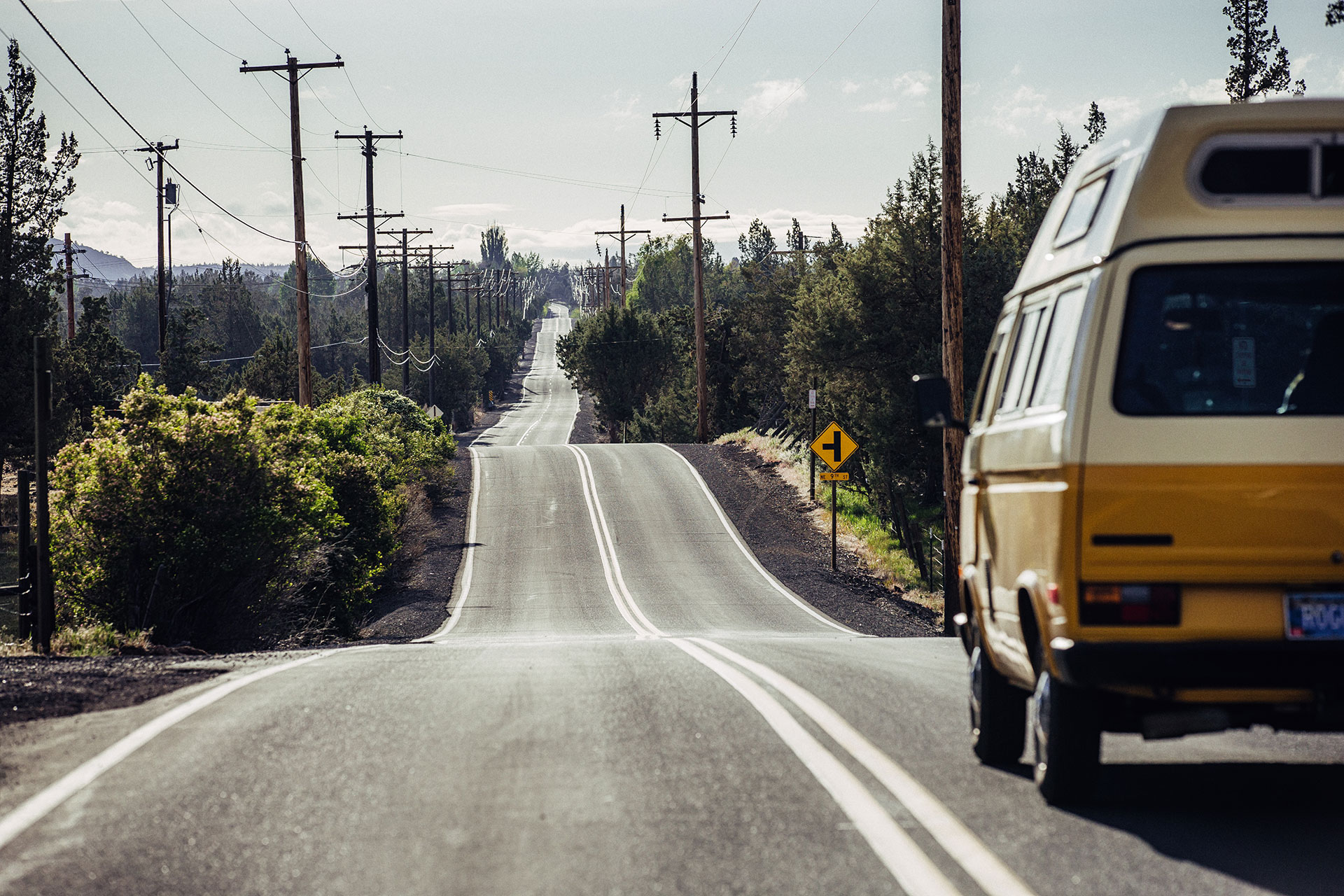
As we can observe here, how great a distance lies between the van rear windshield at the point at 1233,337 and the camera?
515 cm

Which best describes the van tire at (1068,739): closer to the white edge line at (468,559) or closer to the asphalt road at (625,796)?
the asphalt road at (625,796)

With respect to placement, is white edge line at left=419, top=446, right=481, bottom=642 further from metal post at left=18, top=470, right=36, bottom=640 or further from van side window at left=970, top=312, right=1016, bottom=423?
van side window at left=970, top=312, right=1016, bottom=423

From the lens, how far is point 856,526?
133 feet

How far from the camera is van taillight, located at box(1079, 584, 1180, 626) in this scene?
4.94 m

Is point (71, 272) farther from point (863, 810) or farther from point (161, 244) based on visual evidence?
point (863, 810)

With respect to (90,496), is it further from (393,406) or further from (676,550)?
(393,406)

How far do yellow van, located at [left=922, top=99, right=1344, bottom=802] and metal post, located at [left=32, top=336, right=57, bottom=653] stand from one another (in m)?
11.6

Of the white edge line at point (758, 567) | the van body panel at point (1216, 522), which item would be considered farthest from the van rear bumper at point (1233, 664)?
the white edge line at point (758, 567)

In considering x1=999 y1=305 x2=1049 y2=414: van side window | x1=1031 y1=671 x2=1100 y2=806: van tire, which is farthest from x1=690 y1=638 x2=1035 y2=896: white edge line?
x1=999 y1=305 x2=1049 y2=414: van side window

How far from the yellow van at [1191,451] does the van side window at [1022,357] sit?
396mm

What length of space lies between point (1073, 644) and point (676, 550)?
99.9 ft

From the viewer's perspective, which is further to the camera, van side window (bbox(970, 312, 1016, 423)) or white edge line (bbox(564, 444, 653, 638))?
white edge line (bbox(564, 444, 653, 638))

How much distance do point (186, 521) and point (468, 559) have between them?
1673cm

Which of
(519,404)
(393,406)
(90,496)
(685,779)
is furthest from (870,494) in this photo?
(519,404)
